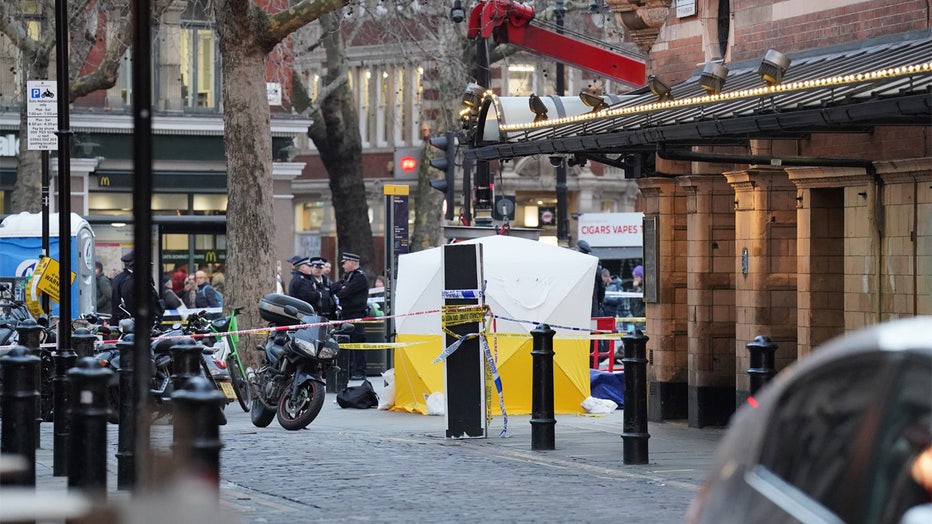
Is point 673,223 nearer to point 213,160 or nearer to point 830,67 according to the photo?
point 830,67

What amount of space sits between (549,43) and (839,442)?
56.1ft

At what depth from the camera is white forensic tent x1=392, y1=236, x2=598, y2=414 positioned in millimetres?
18766

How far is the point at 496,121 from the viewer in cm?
1759

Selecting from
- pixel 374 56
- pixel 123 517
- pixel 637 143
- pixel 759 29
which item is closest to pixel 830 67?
pixel 637 143

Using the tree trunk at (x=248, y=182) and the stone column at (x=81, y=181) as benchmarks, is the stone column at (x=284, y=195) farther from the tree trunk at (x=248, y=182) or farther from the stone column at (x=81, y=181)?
the tree trunk at (x=248, y=182)

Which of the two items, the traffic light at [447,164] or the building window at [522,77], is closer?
the traffic light at [447,164]

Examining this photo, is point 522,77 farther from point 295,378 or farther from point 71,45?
point 295,378

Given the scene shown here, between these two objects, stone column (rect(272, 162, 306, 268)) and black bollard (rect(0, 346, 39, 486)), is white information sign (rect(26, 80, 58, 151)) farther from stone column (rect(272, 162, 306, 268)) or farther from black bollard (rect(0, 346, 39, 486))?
stone column (rect(272, 162, 306, 268))

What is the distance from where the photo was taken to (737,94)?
44.1 feet

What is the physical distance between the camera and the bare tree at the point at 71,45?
29.6 meters

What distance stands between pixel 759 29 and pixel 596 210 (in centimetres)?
4152

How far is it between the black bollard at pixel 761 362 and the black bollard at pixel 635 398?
1261 millimetres

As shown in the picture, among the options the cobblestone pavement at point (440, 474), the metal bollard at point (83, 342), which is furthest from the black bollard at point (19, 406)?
the metal bollard at point (83, 342)

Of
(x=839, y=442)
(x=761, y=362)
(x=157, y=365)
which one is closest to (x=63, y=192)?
(x=157, y=365)
